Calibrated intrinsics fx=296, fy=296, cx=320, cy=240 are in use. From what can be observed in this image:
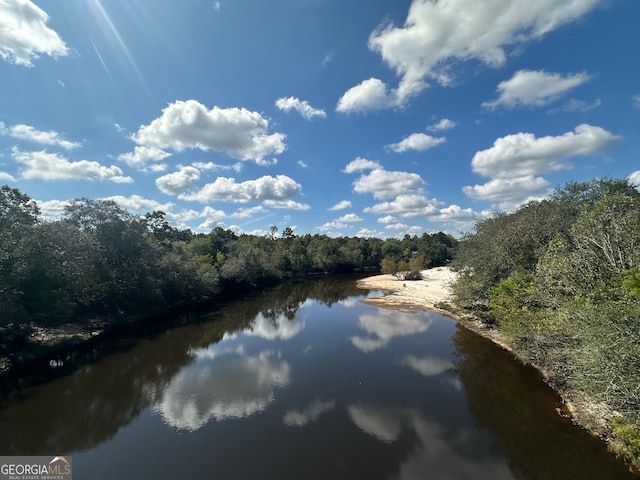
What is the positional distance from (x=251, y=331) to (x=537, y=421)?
78.1 ft

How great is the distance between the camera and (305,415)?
1418 cm

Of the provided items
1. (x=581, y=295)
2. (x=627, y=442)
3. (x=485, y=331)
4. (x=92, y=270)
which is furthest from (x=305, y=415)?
(x=92, y=270)

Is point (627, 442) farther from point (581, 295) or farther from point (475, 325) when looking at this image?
point (475, 325)

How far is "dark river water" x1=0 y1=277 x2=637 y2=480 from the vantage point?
35.5 ft

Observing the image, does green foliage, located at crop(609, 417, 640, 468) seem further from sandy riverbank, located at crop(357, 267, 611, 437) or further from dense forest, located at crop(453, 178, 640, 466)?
sandy riverbank, located at crop(357, 267, 611, 437)

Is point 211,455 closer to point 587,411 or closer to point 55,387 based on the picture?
point 55,387

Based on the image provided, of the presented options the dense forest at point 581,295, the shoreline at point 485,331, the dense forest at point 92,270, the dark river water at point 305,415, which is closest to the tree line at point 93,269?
the dense forest at point 92,270

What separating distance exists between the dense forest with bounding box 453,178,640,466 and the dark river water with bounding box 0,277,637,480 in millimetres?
1671

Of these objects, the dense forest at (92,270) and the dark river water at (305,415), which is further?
the dense forest at (92,270)

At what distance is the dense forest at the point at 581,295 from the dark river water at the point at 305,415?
167 cm

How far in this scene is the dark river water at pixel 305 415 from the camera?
10820 millimetres

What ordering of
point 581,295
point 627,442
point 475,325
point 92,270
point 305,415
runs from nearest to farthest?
point 627,442 → point 581,295 → point 305,415 → point 92,270 → point 475,325

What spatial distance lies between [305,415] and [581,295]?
45.0 ft

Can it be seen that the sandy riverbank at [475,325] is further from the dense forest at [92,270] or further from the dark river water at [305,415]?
the dense forest at [92,270]
